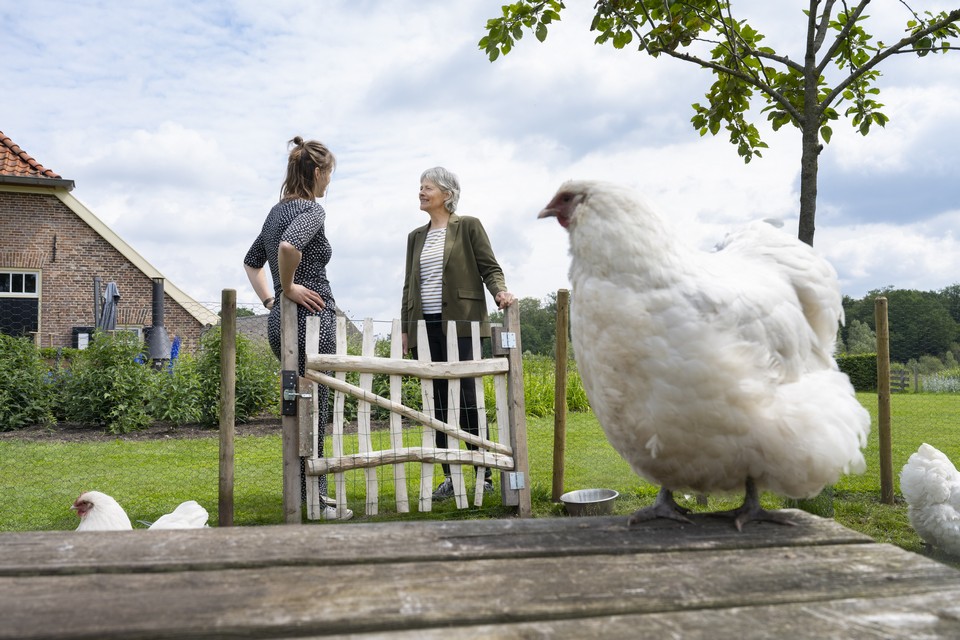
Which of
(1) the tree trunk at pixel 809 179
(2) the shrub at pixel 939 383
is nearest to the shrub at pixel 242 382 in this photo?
(1) the tree trunk at pixel 809 179

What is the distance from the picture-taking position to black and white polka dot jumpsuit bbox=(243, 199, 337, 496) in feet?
14.0

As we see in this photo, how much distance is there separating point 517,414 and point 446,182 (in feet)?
5.62

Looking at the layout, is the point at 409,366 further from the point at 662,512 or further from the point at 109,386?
the point at 109,386

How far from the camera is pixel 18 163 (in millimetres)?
17500

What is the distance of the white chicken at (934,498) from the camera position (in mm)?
4285

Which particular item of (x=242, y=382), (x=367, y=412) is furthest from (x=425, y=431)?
(x=242, y=382)

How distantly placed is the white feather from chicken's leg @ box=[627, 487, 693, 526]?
0.19 feet

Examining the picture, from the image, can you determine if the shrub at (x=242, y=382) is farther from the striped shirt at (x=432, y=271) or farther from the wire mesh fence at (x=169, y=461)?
the striped shirt at (x=432, y=271)

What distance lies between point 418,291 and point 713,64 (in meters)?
2.65

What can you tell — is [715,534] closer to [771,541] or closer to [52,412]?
[771,541]

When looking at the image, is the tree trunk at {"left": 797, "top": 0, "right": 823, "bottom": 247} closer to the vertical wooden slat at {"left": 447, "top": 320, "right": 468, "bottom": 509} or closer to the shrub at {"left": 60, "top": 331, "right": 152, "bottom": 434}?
the vertical wooden slat at {"left": 447, "top": 320, "right": 468, "bottom": 509}

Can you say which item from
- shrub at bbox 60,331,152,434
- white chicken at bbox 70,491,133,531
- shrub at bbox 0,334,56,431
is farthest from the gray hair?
shrub at bbox 0,334,56,431

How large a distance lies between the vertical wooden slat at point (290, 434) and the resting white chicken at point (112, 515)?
566 mm

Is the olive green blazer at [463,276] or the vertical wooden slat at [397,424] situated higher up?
the olive green blazer at [463,276]
